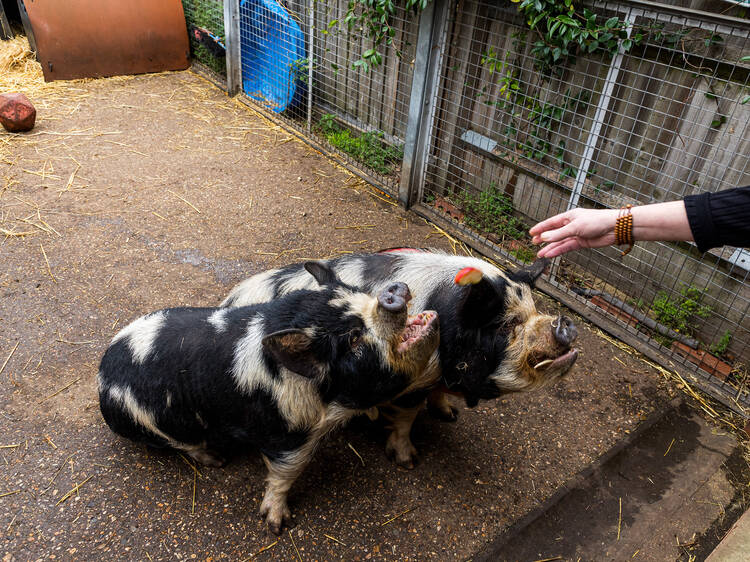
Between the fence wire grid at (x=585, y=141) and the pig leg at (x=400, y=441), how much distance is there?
6.29 feet

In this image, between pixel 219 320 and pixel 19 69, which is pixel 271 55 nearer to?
pixel 19 69

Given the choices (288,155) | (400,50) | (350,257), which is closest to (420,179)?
(400,50)

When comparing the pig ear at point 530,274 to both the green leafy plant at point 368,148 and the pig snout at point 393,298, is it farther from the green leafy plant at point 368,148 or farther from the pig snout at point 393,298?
the green leafy plant at point 368,148

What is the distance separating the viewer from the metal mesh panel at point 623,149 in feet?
11.5

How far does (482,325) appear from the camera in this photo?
2.44 meters

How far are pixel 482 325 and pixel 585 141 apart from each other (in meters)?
2.42

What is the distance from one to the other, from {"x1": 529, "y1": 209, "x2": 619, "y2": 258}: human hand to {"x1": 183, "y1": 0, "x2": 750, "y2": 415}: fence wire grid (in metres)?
Result: 1.46

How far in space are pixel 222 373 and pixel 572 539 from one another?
1.84 meters

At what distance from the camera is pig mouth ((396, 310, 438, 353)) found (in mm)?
2119

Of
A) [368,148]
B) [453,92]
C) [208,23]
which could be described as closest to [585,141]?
[453,92]

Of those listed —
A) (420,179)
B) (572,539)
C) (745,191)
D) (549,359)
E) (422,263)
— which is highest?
(745,191)

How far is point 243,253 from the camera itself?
4445 millimetres

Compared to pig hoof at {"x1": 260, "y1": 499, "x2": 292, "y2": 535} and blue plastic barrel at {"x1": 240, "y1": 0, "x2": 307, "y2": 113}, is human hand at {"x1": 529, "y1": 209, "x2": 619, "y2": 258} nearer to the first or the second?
pig hoof at {"x1": 260, "y1": 499, "x2": 292, "y2": 535}

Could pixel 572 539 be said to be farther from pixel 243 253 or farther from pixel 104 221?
pixel 104 221
